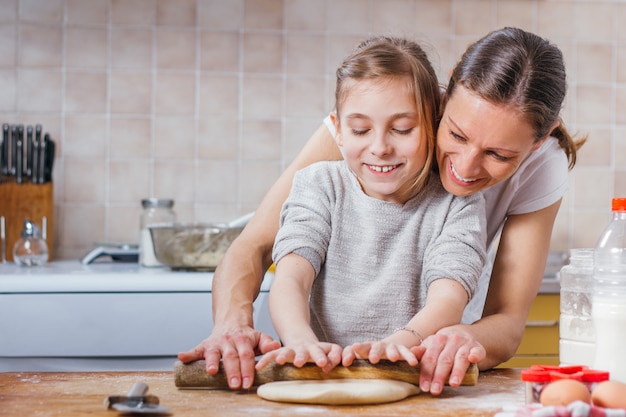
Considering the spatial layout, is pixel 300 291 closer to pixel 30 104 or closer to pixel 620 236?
pixel 620 236

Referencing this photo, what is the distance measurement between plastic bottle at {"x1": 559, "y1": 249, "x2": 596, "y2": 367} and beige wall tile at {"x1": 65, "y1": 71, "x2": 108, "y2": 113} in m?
1.85

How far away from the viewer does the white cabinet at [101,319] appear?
1989 mm

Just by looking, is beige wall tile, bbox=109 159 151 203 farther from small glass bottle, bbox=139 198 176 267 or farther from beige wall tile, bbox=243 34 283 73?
beige wall tile, bbox=243 34 283 73

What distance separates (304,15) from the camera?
265 centimetres

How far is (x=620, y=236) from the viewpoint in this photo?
1026 mm

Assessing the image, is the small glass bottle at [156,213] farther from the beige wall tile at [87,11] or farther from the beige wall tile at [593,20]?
the beige wall tile at [593,20]

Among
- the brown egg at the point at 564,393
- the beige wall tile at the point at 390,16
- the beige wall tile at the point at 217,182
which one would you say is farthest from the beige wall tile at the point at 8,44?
the brown egg at the point at 564,393

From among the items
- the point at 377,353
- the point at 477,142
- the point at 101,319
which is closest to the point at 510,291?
the point at 477,142

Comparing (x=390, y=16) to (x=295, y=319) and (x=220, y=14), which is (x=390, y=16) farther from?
(x=295, y=319)

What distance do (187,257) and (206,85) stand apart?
2.33 ft

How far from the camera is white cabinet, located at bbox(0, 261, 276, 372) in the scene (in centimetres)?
199

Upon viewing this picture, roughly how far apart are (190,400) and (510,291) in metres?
0.58

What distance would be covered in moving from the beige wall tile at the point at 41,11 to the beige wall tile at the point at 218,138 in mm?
559

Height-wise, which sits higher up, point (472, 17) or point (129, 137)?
point (472, 17)
